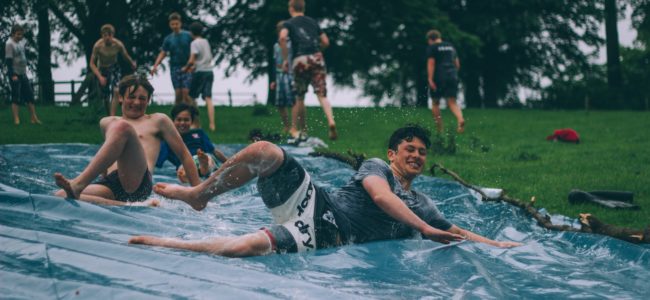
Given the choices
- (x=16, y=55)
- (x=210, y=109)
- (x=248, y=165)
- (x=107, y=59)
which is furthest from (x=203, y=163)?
(x=16, y=55)

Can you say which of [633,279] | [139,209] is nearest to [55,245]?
[139,209]

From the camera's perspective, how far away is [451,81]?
13180 millimetres

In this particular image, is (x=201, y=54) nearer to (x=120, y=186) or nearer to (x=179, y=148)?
(x=179, y=148)

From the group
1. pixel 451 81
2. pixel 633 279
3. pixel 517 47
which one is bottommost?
pixel 633 279

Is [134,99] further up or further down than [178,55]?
further down

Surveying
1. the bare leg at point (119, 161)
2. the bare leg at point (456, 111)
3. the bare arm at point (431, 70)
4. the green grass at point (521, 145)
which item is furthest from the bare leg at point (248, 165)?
the bare arm at point (431, 70)

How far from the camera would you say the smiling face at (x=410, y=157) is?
15.4ft

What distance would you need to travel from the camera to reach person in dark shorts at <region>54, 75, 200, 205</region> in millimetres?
5281

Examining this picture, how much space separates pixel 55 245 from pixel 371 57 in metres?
24.7

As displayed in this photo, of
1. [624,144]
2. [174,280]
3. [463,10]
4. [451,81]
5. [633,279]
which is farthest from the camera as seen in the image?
[463,10]

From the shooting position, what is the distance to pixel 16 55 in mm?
13156

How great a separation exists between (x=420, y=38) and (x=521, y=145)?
1556 centimetres

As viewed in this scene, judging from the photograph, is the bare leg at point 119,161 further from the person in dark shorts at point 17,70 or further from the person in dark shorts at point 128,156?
the person in dark shorts at point 17,70

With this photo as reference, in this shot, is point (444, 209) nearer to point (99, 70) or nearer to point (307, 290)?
point (307, 290)
